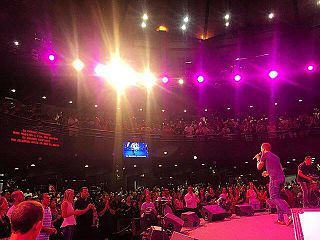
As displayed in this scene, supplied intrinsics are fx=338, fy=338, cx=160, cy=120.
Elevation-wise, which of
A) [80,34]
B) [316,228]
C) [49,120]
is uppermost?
[80,34]

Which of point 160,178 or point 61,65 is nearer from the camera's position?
point 61,65

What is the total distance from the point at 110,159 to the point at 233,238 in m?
15.0

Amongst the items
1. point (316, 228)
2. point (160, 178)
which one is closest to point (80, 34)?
point (160, 178)

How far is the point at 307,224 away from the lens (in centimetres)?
268

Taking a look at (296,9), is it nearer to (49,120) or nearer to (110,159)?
(110,159)

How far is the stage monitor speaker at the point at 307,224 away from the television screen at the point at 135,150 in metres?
17.1

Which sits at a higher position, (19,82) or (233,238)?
(19,82)

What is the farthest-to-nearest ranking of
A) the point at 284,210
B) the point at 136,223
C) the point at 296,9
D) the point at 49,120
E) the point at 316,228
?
the point at 296,9 < the point at 49,120 < the point at 136,223 < the point at 284,210 < the point at 316,228

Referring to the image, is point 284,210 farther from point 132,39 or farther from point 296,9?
point 132,39

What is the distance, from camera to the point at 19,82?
733 inches

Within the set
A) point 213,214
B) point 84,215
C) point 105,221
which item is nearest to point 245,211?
point 213,214

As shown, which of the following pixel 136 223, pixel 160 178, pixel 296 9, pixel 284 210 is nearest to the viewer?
pixel 284 210

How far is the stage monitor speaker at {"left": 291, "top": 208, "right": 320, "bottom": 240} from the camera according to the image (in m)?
2.61

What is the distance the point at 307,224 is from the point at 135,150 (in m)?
17.5
